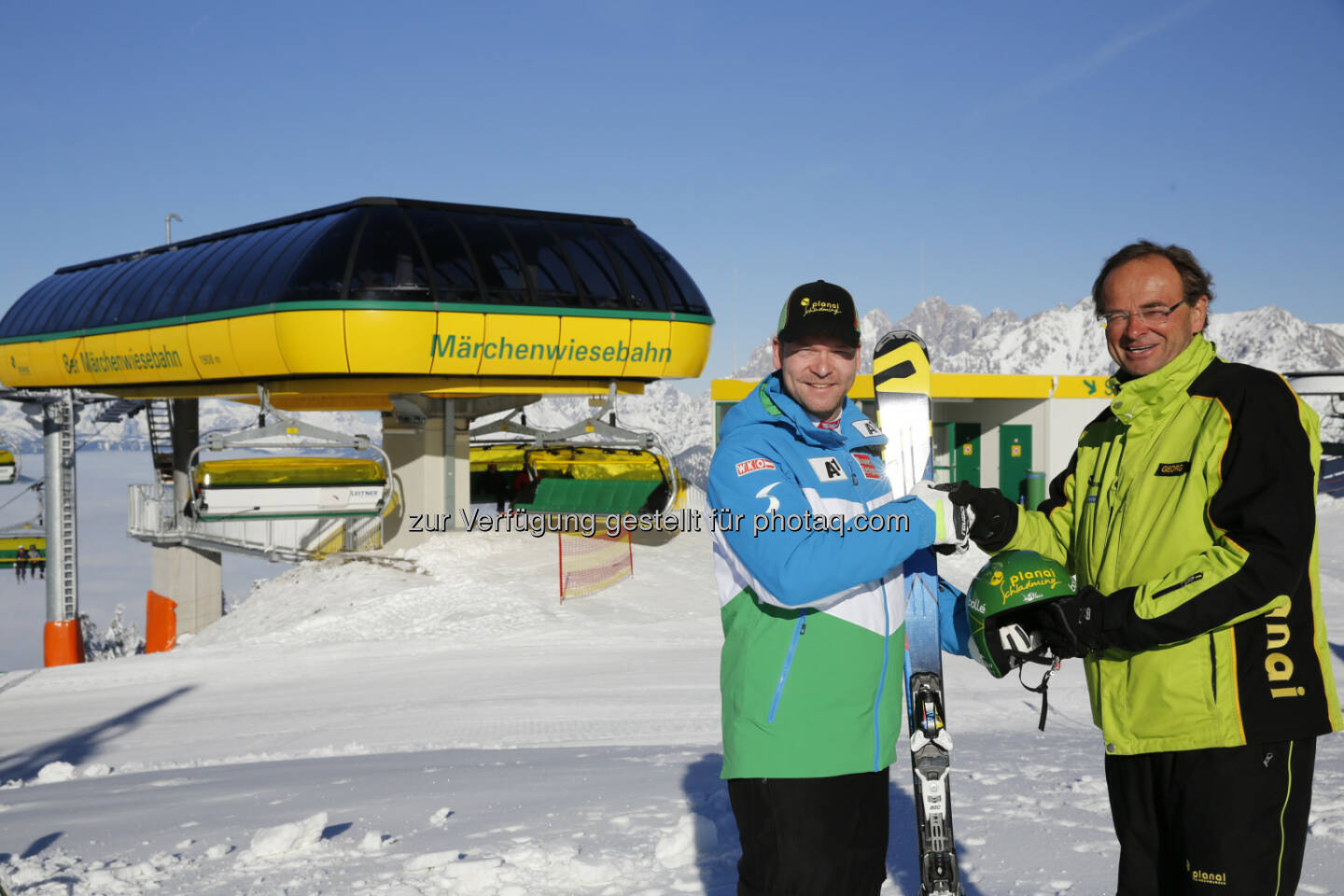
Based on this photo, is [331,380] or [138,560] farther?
[138,560]

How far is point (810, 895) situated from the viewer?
104 inches

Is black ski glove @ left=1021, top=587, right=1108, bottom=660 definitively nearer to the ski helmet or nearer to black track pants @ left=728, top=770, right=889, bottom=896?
the ski helmet

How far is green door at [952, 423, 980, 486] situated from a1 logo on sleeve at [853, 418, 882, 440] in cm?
2595

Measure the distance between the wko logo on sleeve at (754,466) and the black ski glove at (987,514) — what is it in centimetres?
55

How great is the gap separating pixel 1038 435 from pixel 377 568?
17.5 m

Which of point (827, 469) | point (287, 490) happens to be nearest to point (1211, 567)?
point (827, 469)

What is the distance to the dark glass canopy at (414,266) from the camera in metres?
14.2

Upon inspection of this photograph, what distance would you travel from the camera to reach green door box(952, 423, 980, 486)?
28.2 meters

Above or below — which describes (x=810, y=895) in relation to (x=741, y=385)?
below

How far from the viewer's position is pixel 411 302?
14.1 m

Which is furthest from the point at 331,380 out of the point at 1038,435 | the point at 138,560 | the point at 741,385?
the point at 138,560

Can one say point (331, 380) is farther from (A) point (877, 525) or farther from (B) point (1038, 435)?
(B) point (1038, 435)

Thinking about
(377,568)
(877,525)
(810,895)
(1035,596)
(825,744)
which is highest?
(877,525)

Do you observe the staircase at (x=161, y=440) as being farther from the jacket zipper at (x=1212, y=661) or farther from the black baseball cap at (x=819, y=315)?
the jacket zipper at (x=1212, y=661)
